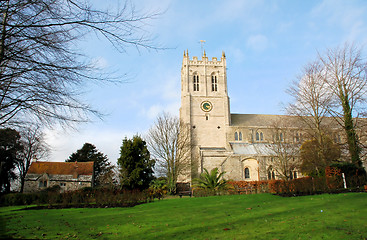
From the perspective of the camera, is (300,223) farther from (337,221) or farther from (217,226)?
(217,226)

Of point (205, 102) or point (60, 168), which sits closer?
point (60, 168)

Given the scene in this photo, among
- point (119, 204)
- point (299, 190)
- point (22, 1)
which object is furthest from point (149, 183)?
point (22, 1)

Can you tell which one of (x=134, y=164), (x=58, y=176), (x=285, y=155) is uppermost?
(x=285, y=155)

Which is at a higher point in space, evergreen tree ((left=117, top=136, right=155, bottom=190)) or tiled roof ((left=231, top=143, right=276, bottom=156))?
tiled roof ((left=231, top=143, right=276, bottom=156))

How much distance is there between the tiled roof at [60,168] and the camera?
3894 centimetres

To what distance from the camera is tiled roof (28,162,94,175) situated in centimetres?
3894

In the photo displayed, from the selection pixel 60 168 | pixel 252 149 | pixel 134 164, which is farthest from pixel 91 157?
pixel 252 149

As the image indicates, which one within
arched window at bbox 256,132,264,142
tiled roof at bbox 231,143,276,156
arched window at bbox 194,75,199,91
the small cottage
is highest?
arched window at bbox 194,75,199,91

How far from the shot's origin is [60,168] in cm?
4009

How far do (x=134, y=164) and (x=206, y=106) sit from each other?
67.8 ft

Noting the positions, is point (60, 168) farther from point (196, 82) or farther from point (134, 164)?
point (196, 82)

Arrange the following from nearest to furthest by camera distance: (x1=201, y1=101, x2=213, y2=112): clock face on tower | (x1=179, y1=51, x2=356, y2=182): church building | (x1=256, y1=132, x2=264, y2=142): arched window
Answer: (x1=179, y1=51, x2=356, y2=182): church building → (x1=256, y1=132, x2=264, y2=142): arched window → (x1=201, y1=101, x2=213, y2=112): clock face on tower

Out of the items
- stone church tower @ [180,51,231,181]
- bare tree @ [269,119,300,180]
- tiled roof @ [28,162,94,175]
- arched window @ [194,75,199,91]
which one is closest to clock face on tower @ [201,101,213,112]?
stone church tower @ [180,51,231,181]

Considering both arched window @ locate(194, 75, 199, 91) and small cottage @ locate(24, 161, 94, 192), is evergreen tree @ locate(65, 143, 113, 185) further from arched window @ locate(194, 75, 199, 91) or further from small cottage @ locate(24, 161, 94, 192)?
arched window @ locate(194, 75, 199, 91)
